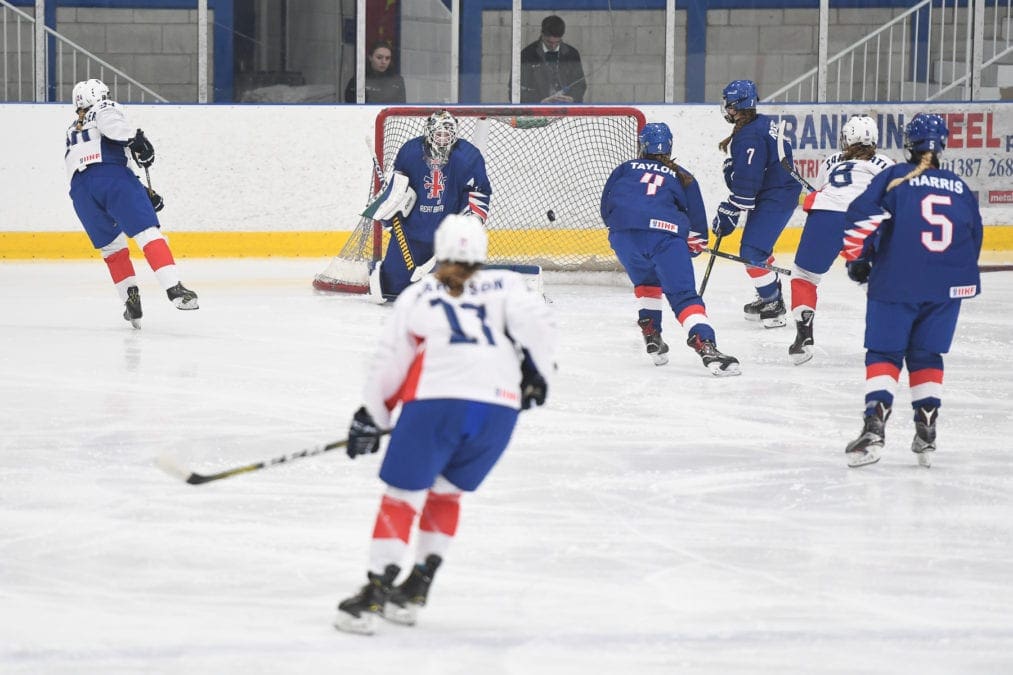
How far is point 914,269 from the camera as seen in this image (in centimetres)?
421

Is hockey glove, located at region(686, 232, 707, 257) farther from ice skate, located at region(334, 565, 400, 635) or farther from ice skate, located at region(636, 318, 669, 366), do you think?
ice skate, located at region(334, 565, 400, 635)

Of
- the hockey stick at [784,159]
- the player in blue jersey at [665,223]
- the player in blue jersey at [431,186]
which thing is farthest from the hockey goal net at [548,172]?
the player in blue jersey at [665,223]

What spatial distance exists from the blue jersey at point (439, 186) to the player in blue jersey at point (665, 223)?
745 mm

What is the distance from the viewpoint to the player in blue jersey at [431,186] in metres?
6.61

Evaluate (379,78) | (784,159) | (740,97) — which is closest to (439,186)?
(740,97)

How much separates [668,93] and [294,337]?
3.91 m

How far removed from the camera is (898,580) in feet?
10.8

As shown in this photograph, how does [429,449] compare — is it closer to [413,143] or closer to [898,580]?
[898,580]

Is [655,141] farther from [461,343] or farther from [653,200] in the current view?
[461,343]

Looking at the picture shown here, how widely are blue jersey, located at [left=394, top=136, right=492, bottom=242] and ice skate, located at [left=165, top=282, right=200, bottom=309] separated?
1033 mm

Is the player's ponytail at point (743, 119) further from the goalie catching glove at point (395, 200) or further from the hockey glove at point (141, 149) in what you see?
the hockey glove at point (141, 149)

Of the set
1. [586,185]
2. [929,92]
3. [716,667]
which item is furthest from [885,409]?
[929,92]

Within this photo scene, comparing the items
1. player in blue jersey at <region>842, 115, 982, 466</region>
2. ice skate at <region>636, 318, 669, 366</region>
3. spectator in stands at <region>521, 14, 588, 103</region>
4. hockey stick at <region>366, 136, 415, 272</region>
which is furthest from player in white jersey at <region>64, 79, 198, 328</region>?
player in blue jersey at <region>842, 115, 982, 466</region>

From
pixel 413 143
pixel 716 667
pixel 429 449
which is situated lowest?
pixel 716 667
